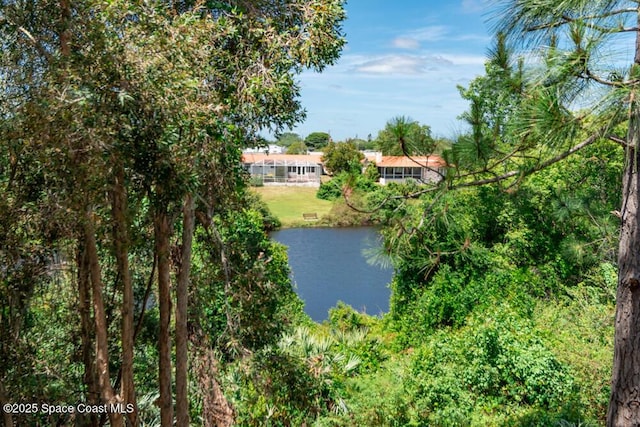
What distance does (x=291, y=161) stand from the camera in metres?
30.7

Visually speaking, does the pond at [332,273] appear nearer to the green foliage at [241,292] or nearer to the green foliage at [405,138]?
the green foliage at [241,292]

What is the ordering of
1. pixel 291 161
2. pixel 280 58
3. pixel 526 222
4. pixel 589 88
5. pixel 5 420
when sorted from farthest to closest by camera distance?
pixel 291 161 → pixel 526 222 → pixel 280 58 → pixel 5 420 → pixel 589 88

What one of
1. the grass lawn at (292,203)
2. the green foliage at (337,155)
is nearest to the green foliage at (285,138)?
the green foliage at (337,155)

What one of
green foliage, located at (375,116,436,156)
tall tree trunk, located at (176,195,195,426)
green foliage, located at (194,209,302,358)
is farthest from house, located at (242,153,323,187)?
green foliage, located at (375,116,436,156)

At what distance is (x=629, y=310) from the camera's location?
9.40 feet

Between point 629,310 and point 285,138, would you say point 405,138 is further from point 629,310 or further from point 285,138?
point 285,138

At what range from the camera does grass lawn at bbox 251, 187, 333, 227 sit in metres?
25.5

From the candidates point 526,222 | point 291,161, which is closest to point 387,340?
point 526,222

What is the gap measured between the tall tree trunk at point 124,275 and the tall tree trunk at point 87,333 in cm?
24

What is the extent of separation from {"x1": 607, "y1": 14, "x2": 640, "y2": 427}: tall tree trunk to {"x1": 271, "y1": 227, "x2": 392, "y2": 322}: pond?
351 inches

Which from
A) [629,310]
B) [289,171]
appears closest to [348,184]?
[629,310]

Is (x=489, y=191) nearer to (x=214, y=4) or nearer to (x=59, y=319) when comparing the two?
(x=214, y=4)

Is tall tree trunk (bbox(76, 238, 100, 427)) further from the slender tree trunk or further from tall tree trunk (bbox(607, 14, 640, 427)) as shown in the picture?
tall tree trunk (bbox(607, 14, 640, 427))

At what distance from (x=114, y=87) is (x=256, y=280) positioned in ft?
7.65
